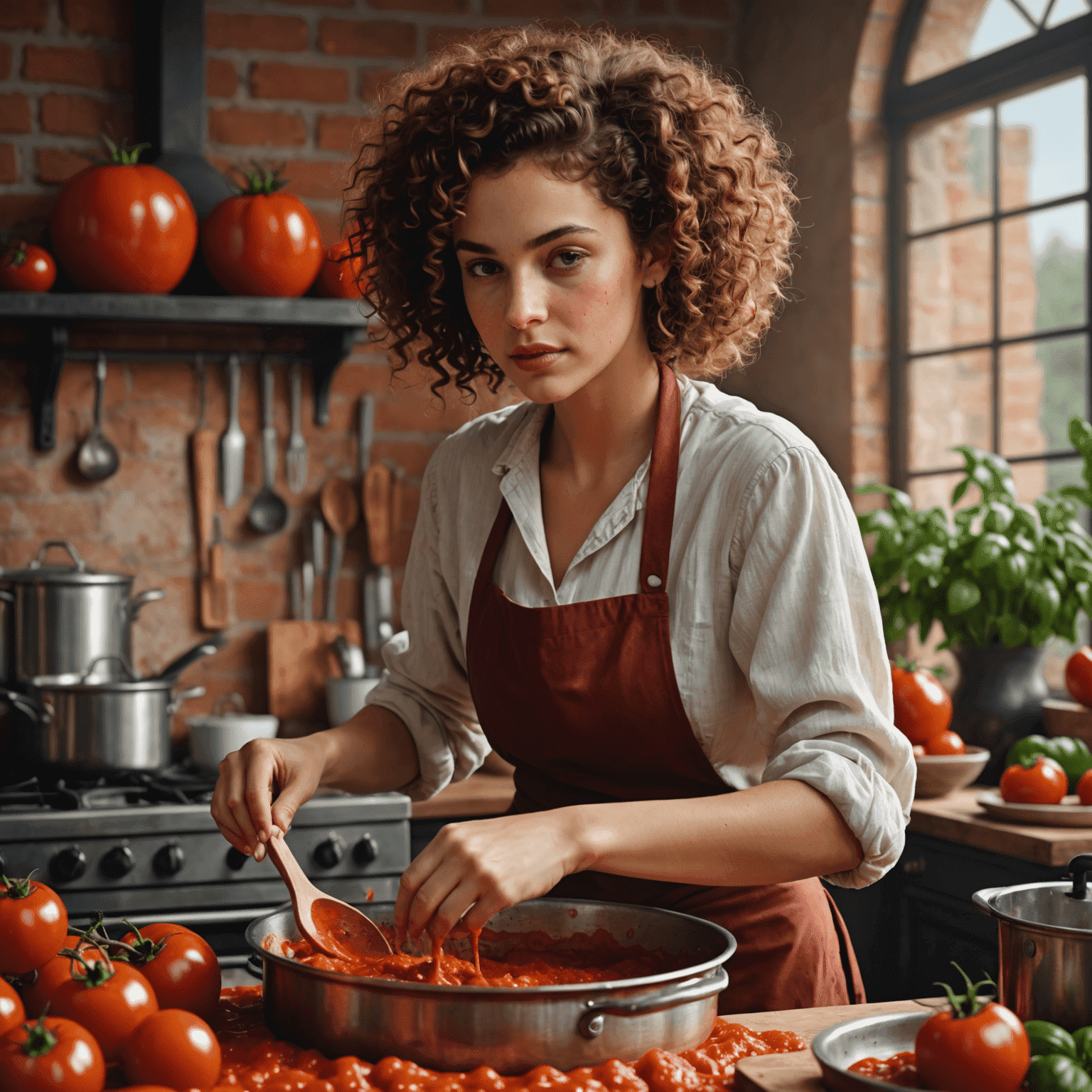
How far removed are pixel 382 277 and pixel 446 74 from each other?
25 cm

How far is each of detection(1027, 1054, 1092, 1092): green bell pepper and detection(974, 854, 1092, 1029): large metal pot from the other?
0.09 m

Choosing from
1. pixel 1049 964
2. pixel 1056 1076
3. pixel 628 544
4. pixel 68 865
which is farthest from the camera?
pixel 68 865

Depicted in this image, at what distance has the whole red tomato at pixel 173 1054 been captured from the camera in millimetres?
826

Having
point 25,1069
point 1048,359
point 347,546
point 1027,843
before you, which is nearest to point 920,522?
point 1048,359

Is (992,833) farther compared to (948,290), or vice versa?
(948,290)

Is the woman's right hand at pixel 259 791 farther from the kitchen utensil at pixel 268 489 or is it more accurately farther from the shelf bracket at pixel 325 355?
the kitchen utensil at pixel 268 489

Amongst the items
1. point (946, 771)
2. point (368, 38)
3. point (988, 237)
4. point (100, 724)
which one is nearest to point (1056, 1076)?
point (946, 771)

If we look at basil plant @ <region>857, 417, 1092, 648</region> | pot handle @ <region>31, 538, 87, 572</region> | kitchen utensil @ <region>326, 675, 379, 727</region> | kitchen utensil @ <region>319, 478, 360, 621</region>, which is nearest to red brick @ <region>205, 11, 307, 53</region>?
kitchen utensil @ <region>319, 478, 360, 621</region>

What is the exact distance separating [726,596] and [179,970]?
22.0 inches

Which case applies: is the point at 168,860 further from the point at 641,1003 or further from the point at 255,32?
the point at 255,32

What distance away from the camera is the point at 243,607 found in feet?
9.21

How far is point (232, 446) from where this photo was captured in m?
2.76

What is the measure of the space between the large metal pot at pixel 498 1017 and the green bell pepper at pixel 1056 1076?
20cm

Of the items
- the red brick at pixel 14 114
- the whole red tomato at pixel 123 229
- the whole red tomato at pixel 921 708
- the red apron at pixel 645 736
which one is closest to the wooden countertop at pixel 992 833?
the whole red tomato at pixel 921 708
